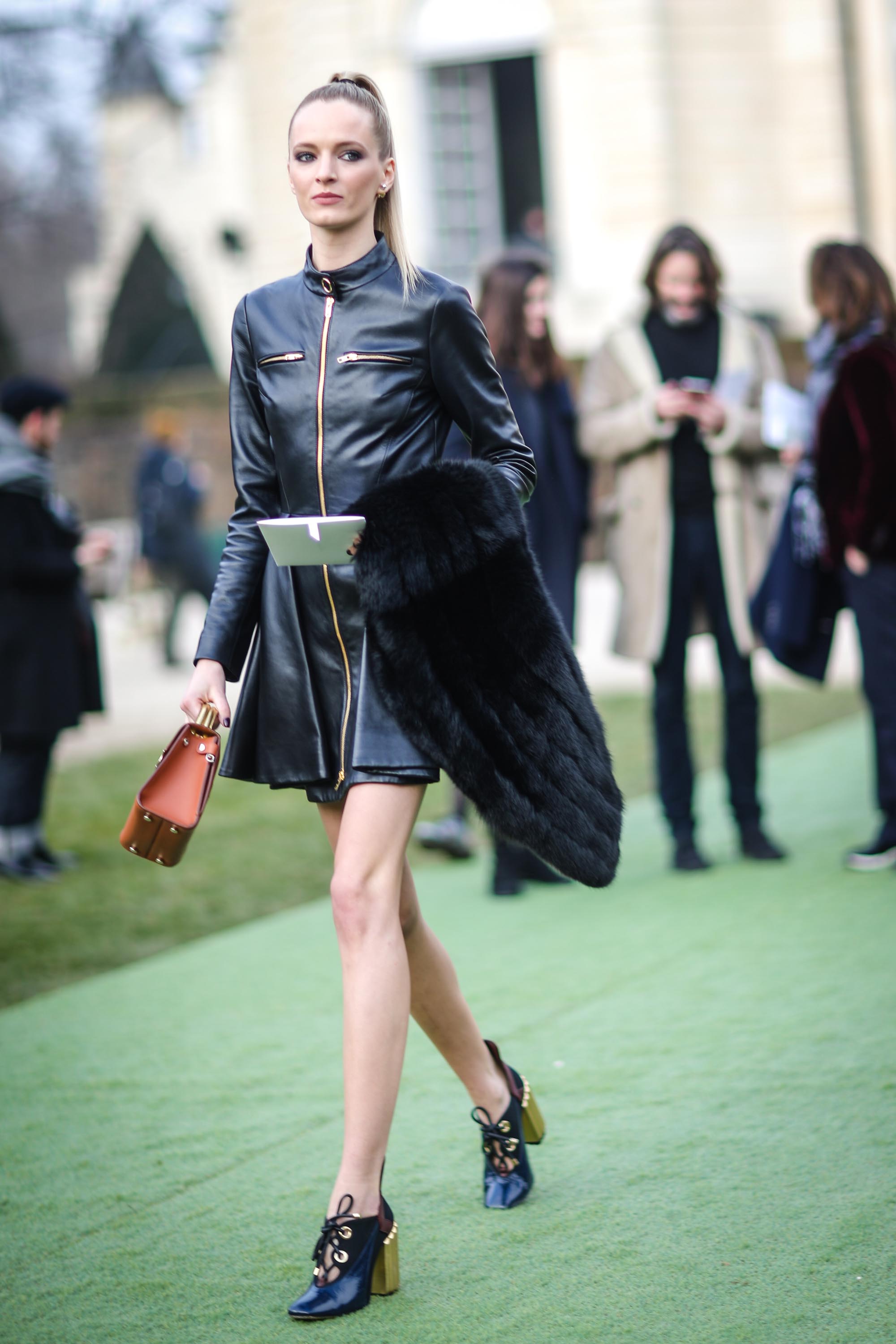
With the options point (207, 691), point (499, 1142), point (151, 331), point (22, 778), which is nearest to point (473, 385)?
point (207, 691)

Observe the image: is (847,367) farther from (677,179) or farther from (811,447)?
(677,179)

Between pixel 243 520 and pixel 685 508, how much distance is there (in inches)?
131

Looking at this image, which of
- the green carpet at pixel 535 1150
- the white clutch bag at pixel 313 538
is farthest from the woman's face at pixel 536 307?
the white clutch bag at pixel 313 538

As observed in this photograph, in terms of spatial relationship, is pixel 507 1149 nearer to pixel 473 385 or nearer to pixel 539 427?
pixel 473 385

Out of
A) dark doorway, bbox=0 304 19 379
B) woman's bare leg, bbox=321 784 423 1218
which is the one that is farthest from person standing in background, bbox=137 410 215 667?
dark doorway, bbox=0 304 19 379

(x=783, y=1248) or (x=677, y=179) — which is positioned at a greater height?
(x=677, y=179)

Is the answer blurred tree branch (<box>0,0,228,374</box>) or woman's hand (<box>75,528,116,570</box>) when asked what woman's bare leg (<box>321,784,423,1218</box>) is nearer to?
woman's hand (<box>75,528,116,570</box>)

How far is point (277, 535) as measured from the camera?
2779mm

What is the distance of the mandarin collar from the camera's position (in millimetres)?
2904

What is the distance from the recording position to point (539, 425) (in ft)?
19.3

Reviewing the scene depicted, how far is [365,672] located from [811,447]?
337cm

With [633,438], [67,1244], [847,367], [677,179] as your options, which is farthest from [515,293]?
[677,179]

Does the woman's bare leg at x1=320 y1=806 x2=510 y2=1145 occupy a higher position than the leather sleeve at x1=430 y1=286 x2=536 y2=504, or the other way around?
the leather sleeve at x1=430 y1=286 x2=536 y2=504

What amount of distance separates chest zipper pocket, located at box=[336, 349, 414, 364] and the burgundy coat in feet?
9.84
